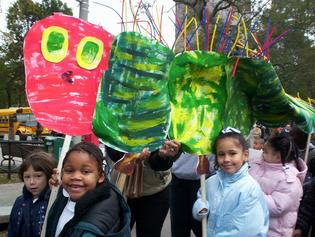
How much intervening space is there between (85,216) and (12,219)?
97 cm

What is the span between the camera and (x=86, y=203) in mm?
1883

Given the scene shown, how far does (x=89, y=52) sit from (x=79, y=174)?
29.4 inches

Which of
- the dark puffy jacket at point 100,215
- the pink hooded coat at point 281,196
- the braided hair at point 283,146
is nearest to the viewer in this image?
the dark puffy jacket at point 100,215

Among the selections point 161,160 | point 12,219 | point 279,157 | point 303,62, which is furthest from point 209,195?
point 303,62

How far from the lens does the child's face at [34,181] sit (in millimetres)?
2658

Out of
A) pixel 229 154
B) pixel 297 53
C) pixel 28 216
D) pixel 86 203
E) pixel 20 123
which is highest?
pixel 297 53

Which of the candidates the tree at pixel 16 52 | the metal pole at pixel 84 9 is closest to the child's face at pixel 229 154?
the metal pole at pixel 84 9

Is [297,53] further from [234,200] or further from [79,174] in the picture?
[79,174]

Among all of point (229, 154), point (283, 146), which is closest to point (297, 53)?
point (283, 146)

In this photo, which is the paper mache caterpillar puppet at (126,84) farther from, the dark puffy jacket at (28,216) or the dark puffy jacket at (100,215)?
the dark puffy jacket at (28,216)

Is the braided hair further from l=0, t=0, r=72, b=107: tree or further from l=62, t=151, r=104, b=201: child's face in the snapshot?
l=0, t=0, r=72, b=107: tree

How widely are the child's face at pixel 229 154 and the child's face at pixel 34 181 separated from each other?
108 centimetres

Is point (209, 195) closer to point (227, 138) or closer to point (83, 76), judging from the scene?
point (227, 138)

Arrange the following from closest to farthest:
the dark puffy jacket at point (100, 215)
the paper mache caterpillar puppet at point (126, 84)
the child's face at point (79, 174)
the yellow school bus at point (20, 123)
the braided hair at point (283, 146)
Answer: the dark puffy jacket at point (100, 215), the child's face at point (79, 174), the paper mache caterpillar puppet at point (126, 84), the braided hair at point (283, 146), the yellow school bus at point (20, 123)
